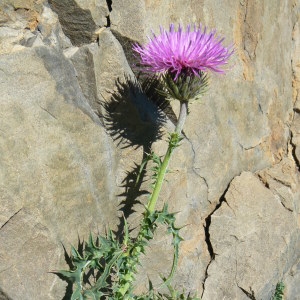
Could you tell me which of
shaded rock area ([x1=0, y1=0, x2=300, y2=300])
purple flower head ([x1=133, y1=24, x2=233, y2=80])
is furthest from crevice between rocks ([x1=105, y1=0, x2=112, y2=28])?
purple flower head ([x1=133, y1=24, x2=233, y2=80])

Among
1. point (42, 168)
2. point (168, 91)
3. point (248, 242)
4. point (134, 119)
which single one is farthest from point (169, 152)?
point (248, 242)

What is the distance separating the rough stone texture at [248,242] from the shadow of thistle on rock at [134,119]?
86cm

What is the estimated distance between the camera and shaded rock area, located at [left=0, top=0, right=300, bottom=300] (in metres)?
2.41

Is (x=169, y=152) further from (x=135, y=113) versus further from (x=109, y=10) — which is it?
(x=109, y=10)

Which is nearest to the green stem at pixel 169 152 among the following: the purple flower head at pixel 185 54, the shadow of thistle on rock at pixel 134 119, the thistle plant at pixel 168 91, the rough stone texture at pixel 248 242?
the thistle plant at pixel 168 91

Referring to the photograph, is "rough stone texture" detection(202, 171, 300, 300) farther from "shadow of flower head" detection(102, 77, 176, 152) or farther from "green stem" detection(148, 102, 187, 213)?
"green stem" detection(148, 102, 187, 213)

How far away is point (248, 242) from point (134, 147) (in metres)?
1.29

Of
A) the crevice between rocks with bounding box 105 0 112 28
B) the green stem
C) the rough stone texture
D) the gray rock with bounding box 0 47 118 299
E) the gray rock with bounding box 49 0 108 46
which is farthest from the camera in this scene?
the rough stone texture

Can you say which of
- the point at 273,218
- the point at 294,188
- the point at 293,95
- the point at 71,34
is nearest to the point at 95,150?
the point at 71,34

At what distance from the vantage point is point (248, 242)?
11.6 ft

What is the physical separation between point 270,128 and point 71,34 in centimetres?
215

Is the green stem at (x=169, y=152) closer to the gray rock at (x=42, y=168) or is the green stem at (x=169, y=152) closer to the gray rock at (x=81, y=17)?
the gray rock at (x=42, y=168)

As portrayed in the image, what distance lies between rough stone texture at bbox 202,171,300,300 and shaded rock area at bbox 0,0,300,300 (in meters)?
0.01

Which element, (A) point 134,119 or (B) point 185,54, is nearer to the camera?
(B) point 185,54
